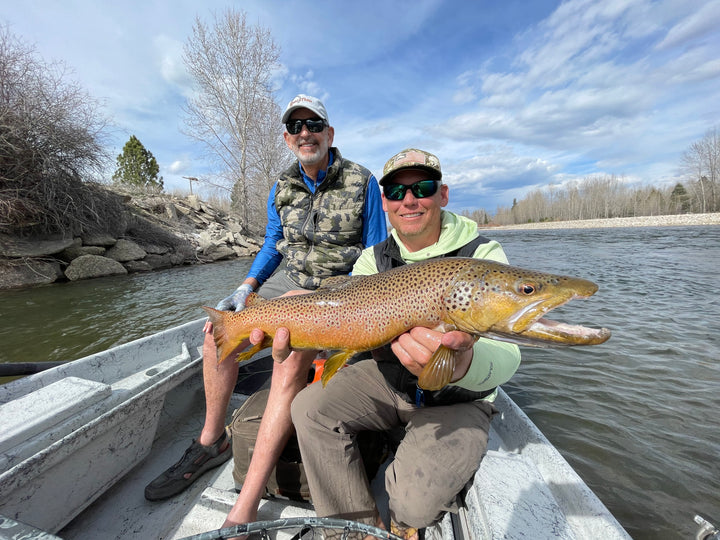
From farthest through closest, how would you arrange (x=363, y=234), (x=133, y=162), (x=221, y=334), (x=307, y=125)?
(x=133, y=162), (x=363, y=234), (x=307, y=125), (x=221, y=334)

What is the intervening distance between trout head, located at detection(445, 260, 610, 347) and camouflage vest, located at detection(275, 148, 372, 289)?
6.15ft

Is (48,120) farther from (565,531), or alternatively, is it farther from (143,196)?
(565,531)

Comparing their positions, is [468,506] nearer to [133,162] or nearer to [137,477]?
[137,477]

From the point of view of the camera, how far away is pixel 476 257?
233 cm

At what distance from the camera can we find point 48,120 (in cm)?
1265

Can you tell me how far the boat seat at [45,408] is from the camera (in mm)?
1981

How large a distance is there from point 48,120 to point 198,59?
14646 mm

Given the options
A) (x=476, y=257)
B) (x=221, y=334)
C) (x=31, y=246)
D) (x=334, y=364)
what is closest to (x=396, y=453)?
(x=334, y=364)

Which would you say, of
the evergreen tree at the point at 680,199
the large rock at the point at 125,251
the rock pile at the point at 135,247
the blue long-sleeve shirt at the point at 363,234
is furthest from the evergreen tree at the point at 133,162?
the evergreen tree at the point at 680,199

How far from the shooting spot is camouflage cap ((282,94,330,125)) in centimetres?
342

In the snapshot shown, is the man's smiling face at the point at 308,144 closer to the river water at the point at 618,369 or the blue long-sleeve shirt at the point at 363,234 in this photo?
the blue long-sleeve shirt at the point at 363,234

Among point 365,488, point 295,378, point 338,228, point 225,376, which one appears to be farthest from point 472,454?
point 338,228

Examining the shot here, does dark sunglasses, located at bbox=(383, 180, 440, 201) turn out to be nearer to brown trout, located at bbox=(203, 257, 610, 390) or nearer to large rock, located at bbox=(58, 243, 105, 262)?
brown trout, located at bbox=(203, 257, 610, 390)

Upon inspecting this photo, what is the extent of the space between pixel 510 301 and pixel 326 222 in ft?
7.63
